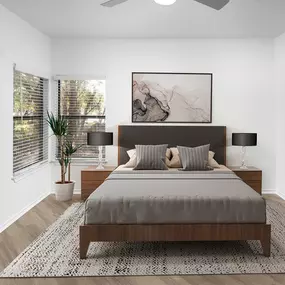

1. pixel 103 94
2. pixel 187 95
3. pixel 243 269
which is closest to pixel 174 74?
pixel 187 95

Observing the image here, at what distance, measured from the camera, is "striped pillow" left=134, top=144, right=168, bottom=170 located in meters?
5.75

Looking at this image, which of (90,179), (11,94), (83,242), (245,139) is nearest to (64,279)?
(83,242)

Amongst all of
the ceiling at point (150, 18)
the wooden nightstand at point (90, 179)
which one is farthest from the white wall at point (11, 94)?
the wooden nightstand at point (90, 179)

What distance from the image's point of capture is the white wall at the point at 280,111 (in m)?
6.25

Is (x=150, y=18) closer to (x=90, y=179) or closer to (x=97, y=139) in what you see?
(x=97, y=139)

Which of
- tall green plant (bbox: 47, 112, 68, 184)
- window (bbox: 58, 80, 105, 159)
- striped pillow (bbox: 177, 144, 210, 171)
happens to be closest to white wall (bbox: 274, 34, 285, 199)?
striped pillow (bbox: 177, 144, 210, 171)

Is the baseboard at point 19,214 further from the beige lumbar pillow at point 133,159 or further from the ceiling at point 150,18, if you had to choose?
the ceiling at point 150,18

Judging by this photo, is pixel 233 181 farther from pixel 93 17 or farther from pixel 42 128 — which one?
pixel 42 128

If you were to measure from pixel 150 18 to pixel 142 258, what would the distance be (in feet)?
9.89

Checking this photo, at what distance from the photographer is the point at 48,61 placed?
6.52 m

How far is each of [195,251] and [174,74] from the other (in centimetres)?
343

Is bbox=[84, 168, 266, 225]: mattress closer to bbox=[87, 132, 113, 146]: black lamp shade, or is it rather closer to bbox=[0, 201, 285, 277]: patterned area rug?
bbox=[0, 201, 285, 277]: patterned area rug

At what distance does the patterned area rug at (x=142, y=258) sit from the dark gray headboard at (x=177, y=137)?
2307mm

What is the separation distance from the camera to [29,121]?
19.3ft
